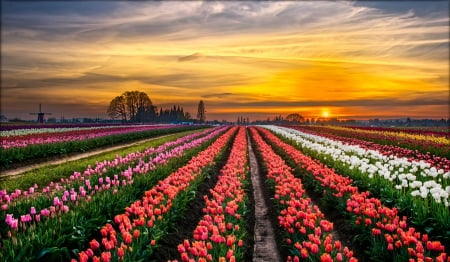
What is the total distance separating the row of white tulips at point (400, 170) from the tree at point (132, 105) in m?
83.9

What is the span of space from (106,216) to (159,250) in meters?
1.33

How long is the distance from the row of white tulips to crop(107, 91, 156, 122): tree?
275 feet

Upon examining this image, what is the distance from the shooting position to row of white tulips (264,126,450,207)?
24.7ft

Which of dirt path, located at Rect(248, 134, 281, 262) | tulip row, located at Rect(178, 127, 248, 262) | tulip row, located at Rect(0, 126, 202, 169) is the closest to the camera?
tulip row, located at Rect(178, 127, 248, 262)

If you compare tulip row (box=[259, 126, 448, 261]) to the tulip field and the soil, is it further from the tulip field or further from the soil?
the soil


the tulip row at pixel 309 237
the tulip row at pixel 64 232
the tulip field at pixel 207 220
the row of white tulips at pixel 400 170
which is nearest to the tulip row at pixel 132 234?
the tulip field at pixel 207 220

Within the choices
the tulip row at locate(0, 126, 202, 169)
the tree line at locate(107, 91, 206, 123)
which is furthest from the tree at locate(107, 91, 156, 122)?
the tulip row at locate(0, 126, 202, 169)

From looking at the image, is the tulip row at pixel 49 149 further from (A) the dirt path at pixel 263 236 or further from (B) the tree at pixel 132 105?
(B) the tree at pixel 132 105

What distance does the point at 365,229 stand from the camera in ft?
23.5

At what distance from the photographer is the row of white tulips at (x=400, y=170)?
7.52 meters

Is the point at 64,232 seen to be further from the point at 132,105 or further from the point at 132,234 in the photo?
the point at 132,105

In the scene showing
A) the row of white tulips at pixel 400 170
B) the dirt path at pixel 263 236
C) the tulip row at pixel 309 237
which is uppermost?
the row of white tulips at pixel 400 170

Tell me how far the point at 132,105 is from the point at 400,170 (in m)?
103

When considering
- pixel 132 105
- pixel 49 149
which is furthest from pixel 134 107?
pixel 49 149
